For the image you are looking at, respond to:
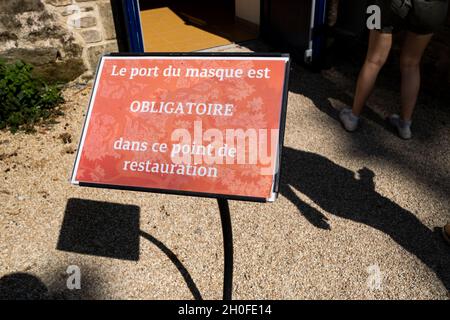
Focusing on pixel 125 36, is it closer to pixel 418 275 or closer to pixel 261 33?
pixel 261 33

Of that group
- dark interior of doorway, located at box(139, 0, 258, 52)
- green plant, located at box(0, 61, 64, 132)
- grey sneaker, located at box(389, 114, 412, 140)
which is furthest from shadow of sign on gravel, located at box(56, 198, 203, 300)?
dark interior of doorway, located at box(139, 0, 258, 52)

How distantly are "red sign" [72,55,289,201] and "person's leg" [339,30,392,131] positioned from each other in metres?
1.83

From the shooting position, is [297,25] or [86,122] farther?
[297,25]

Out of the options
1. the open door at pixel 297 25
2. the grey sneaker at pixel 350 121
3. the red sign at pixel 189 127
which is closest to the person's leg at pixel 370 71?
the grey sneaker at pixel 350 121

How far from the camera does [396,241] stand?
2613 millimetres

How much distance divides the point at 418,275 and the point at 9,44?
4144mm

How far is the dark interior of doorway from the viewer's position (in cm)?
564

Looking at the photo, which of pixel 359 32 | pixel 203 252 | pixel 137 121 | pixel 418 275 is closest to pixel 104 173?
pixel 137 121

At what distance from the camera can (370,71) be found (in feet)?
11.0

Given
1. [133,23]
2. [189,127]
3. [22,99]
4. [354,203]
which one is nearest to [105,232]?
[189,127]

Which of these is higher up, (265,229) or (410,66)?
(410,66)

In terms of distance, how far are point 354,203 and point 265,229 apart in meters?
0.72

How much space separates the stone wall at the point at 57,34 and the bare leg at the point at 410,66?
293 cm

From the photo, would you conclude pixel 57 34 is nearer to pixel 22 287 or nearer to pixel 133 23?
pixel 133 23
